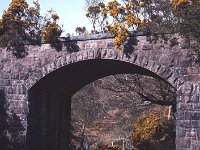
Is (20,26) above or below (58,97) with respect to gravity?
above

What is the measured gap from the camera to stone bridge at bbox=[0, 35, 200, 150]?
34.9 feet

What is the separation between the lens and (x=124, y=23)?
11.7 meters

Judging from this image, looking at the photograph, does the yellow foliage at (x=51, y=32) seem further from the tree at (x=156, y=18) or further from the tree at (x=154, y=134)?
the tree at (x=154, y=134)

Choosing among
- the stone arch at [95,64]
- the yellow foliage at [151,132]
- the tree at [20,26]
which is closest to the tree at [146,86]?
the yellow foliage at [151,132]

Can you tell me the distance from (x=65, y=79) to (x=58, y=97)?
1469 millimetres

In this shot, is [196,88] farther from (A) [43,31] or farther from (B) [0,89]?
(B) [0,89]

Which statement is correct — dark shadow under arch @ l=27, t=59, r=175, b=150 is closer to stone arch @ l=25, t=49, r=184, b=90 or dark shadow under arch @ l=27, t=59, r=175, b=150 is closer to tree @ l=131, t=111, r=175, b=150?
stone arch @ l=25, t=49, r=184, b=90

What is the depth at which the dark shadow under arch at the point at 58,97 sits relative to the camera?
13.3m

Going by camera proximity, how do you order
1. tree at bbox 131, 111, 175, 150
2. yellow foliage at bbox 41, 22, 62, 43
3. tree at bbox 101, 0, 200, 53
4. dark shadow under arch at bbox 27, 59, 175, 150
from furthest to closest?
tree at bbox 131, 111, 175, 150 → dark shadow under arch at bbox 27, 59, 175, 150 → yellow foliage at bbox 41, 22, 62, 43 → tree at bbox 101, 0, 200, 53

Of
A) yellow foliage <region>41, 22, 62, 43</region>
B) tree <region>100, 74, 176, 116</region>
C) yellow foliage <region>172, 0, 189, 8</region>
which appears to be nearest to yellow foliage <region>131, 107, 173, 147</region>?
tree <region>100, 74, 176, 116</region>

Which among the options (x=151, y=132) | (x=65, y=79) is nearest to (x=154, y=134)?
(x=151, y=132)

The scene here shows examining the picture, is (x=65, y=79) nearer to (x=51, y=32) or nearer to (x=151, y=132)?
(x=51, y=32)

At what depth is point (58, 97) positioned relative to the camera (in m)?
15.8

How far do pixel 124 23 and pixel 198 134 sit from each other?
4.22 metres
